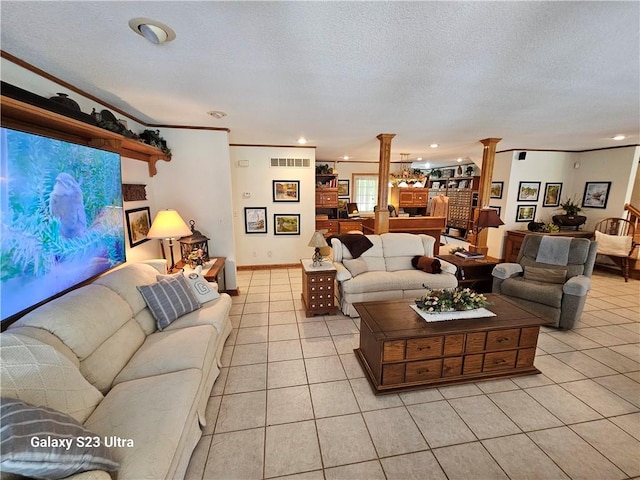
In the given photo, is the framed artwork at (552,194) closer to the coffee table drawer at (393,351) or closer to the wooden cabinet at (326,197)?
the wooden cabinet at (326,197)

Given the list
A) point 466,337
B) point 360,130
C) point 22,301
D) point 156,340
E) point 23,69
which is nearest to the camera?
point 22,301

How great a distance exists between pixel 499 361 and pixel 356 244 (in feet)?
6.89

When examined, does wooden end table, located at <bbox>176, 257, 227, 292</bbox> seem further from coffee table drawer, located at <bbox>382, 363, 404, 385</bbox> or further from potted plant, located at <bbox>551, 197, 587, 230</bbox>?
potted plant, located at <bbox>551, 197, 587, 230</bbox>

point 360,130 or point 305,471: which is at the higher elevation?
point 360,130

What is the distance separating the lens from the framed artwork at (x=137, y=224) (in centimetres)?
290

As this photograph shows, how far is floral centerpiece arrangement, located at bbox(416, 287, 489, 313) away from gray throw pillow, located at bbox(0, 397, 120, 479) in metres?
2.30

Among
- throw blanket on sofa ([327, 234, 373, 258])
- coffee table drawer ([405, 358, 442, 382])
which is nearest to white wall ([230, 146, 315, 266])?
throw blanket on sofa ([327, 234, 373, 258])

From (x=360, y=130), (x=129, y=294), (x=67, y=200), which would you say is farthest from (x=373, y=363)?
(x=360, y=130)

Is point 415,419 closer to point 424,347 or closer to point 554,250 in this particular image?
point 424,347

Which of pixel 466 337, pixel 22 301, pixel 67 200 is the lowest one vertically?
pixel 466 337

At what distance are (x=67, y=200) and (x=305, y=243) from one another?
4.20m

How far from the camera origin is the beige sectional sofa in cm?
121

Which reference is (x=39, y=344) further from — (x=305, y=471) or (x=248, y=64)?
(x=248, y=64)

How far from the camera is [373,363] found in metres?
2.32
